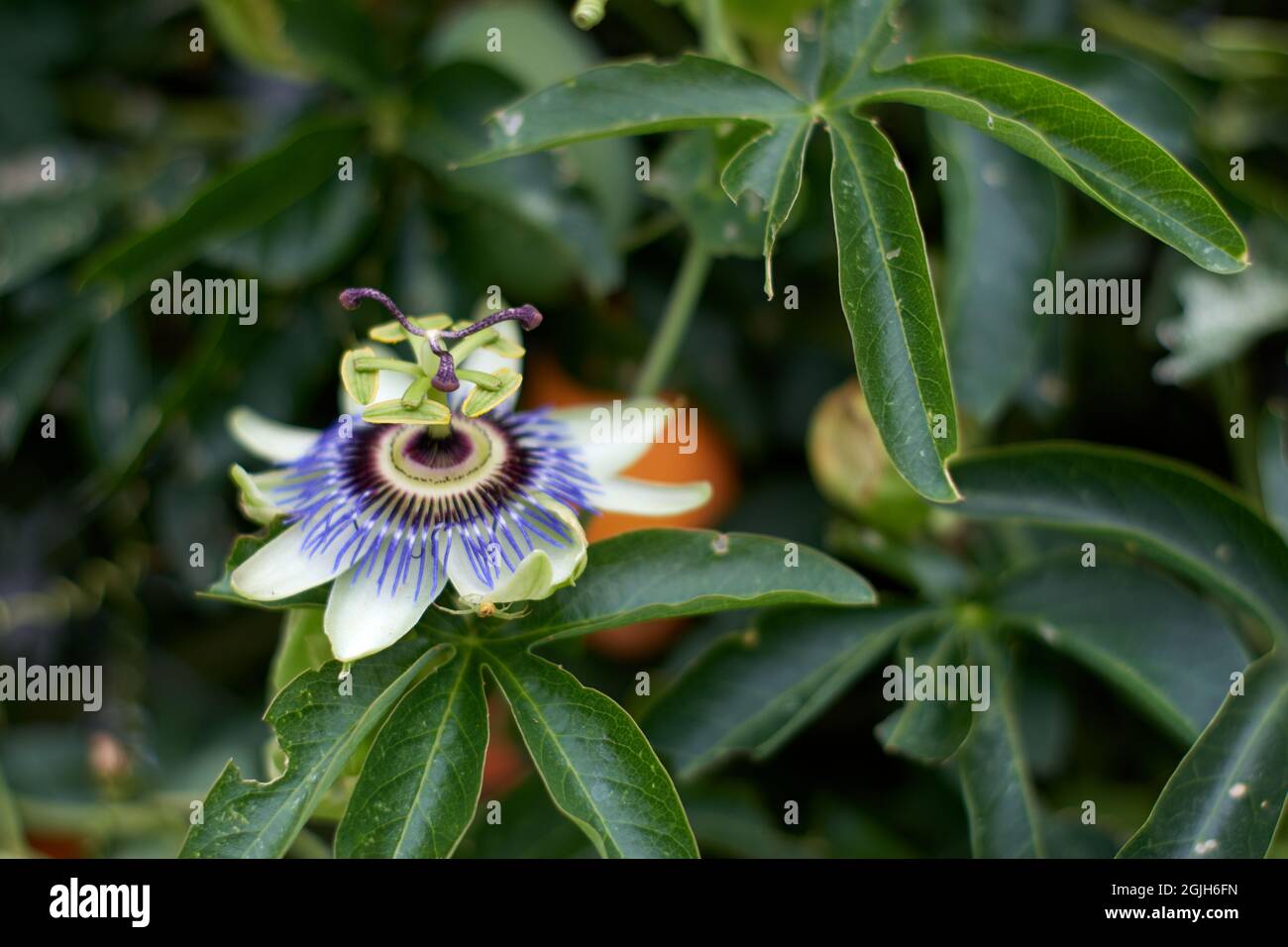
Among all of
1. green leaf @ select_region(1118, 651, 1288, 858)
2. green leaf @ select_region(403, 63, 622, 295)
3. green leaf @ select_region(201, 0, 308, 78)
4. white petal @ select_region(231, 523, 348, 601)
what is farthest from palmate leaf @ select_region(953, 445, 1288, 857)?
green leaf @ select_region(201, 0, 308, 78)

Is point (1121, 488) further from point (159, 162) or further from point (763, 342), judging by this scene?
point (159, 162)

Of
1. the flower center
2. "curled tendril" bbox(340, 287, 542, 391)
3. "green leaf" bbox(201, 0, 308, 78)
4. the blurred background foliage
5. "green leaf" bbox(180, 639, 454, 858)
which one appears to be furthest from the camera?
"green leaf" bbox(201, 0, 308, 78)

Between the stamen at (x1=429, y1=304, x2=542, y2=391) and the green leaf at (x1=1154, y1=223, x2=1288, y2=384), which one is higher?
the green leaf at (x1=1154, y1=223, x2=1288, y2=384)

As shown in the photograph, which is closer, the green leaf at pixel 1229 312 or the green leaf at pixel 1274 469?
the green leaf at pixel 1274 469

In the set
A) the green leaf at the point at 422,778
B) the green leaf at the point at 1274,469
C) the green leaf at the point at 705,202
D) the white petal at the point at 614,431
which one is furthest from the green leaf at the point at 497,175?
the green leaf at the point at 1274,469

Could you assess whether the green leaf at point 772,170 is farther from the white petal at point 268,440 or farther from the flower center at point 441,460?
the white petal at point 268,440

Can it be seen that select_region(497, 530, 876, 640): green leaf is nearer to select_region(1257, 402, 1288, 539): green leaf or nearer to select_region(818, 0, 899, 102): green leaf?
select_region(818, 0, 899, 102): green leaf

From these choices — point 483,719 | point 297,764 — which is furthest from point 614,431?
point 297,764

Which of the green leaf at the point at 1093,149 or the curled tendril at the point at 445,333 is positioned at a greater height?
the green leaf at the point at 1093,149
